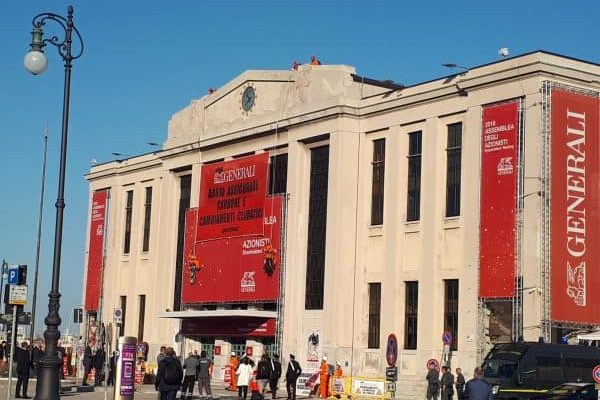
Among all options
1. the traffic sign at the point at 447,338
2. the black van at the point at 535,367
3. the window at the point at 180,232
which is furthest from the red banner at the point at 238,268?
the black van at the point at 535,367

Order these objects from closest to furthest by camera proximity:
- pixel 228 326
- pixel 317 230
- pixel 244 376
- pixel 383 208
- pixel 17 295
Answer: pixel 17 295, pixel 244 376, pixel 383 208, pixel 317 230, pixel 228 326

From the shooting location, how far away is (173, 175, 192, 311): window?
57812 millimetres

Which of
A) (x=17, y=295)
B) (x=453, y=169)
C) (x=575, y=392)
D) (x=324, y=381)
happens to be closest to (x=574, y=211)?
(x=453, y=169)

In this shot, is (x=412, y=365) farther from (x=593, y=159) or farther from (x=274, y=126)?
(x=274, y=126)

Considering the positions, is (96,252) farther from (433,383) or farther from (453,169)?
(433,383)

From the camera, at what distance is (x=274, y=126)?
50656mm

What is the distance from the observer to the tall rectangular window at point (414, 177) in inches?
1746

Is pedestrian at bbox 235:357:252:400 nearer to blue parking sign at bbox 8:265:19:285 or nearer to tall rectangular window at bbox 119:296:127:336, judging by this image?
blue parking sign at bbox 8:265:19:285

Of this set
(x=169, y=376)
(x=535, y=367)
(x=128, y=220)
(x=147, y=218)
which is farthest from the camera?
(x=128, y=220)

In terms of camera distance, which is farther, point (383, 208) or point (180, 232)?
point (180, 232)

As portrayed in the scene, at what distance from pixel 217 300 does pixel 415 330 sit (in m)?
12.9

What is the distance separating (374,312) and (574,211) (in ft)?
33.9

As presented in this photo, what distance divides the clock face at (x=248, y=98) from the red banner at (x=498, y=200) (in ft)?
50.2

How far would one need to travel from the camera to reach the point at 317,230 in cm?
4812
